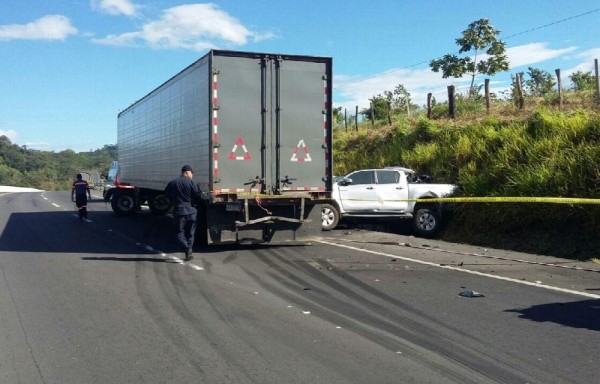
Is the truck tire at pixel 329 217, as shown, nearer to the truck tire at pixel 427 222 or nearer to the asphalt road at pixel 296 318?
the truck tire at pixel 427 222

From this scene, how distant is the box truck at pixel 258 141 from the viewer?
10906 millimetres

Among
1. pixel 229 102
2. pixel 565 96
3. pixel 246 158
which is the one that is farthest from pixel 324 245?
pixel 565 96

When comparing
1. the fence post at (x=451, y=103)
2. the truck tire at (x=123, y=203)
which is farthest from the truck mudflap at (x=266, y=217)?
the fence post at (x=451, y=103)

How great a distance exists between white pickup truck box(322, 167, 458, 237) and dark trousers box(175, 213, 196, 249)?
17.3 ft

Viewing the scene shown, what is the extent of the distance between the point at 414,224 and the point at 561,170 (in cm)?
399

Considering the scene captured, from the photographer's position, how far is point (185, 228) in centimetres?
1077

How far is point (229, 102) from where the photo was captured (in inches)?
431

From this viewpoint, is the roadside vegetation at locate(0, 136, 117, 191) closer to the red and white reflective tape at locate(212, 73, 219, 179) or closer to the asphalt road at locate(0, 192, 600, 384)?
the red and white reflective tape at locate(212, 73, 219, 179)

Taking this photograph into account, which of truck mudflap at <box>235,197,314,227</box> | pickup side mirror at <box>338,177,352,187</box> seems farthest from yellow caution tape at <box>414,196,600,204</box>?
truck mudflap at <box>235,197,314,227</box>

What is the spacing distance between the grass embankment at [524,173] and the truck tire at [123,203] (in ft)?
34.8

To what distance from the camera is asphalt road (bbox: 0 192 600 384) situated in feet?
15.6

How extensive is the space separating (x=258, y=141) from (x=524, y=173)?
270 inches

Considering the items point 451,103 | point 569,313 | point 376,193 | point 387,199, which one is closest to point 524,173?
point 387,199

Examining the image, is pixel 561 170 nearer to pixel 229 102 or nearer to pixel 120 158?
pixel 229 102
